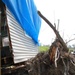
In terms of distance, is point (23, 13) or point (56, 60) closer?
point (56, 60)

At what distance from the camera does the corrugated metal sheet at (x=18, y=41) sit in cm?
699

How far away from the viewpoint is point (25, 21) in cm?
788

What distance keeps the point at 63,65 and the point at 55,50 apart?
58 centimetres

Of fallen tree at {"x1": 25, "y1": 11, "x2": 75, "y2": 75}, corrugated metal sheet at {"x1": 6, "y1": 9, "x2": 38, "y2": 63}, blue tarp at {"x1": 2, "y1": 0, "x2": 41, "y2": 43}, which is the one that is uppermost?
blue tarp at {"x1": 2, "y1": 0, "x2": 41, "y2": 43}

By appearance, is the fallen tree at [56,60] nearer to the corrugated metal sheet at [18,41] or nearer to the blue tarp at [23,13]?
the corrugated metal sheet at [18,41]

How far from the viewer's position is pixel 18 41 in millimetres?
7711

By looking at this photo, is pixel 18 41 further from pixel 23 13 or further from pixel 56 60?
pixel 56 60

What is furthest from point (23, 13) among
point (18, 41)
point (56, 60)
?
point (56, 60)

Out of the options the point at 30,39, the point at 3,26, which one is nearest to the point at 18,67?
the point at 3,26

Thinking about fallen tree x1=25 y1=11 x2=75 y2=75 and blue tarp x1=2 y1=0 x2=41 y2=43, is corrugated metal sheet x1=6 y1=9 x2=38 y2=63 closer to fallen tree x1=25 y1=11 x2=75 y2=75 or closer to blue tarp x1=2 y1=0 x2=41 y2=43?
blue tarp x1=2 y1=0 x2=41 y2=43

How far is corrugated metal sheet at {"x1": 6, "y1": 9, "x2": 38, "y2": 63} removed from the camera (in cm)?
699

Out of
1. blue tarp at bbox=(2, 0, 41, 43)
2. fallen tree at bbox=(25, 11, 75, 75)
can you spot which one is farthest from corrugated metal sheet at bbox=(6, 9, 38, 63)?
fallen tree at bbox=(25, 11, 75, 75)

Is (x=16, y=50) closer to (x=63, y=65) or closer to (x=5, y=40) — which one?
(x=5, y=40)

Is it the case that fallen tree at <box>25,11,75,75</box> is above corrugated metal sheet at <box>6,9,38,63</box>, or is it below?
below
